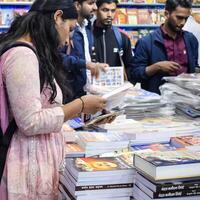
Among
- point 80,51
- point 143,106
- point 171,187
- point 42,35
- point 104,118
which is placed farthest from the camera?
point 80,51

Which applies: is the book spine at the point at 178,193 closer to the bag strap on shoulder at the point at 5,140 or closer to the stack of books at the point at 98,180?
the stack of books at the point at 98,180

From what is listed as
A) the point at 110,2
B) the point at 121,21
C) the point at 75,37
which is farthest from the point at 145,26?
the point at 75,37

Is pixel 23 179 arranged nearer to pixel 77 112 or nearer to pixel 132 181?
pixel 77 112

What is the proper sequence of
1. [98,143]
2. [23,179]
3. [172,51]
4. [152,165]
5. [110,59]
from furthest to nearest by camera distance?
[110,59]
[172,51]
[98,143]
[23,179]
[152,165]

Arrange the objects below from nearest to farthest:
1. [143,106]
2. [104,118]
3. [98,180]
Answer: [98,180], [104,118], [143,106]

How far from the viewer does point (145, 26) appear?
23.6 ft

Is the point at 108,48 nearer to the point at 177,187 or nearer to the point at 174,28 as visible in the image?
the point at 174,28

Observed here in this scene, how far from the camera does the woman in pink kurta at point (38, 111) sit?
155 centimetres

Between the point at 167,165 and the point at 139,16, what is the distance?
19.8ft

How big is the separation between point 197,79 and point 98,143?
0.91 m

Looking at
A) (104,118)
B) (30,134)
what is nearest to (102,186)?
(30,134)

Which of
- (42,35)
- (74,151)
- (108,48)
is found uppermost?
(42,35)

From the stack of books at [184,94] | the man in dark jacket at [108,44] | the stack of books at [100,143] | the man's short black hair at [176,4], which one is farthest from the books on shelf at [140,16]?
the stack of books at [100,143]

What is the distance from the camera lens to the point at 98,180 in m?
1.43
